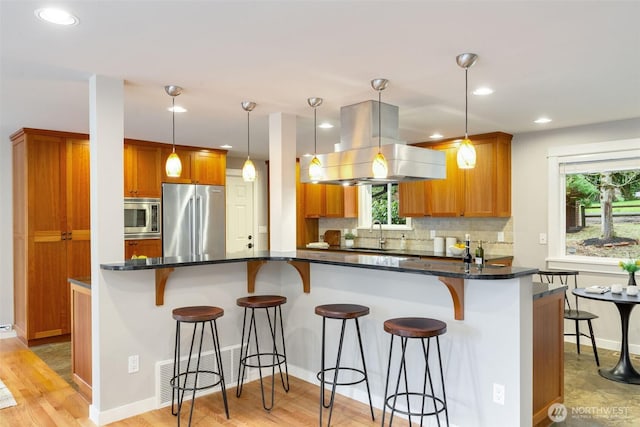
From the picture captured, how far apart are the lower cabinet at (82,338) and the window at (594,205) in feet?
15.3

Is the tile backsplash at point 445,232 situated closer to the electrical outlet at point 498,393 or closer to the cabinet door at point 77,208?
the electrical outlet at point 498,393

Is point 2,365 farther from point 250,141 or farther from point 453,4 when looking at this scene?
point 453,4

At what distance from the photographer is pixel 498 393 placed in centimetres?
266

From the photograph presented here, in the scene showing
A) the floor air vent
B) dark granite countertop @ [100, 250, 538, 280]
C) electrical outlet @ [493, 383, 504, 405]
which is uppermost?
dark granite countertop @ [100, 250, 538, 280]

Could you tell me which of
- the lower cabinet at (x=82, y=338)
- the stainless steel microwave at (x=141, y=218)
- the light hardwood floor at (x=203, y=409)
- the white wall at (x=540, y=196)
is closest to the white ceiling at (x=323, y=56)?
the white wall at (x=540, y=196)

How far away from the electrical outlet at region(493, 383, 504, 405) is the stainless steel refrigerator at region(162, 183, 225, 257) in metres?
3.86

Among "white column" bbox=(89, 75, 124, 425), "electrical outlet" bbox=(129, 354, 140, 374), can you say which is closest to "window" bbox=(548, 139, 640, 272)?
"electrical outlet" bbox=(129, 354, 140, 374)

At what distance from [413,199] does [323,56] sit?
3623 mm

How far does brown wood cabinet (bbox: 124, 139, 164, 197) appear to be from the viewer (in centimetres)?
554

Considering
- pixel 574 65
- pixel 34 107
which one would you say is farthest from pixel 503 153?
pixel 34 107

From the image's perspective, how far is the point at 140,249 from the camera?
5617 mm

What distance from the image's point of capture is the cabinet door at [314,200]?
285 inches

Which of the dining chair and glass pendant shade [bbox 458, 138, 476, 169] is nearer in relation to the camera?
glass pendant shade [bbox 458, 138, 476, 169]

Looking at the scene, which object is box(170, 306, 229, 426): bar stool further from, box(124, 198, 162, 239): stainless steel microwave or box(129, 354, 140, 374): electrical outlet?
box(124, 198, 162, 239): stainless steel microwave
